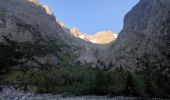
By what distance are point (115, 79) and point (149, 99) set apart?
35.8 meters

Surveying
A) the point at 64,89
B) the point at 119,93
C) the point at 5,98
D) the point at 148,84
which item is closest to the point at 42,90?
the point at 64,89

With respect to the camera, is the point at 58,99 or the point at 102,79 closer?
the point at 58,99

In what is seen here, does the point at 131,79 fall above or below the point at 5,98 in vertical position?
above

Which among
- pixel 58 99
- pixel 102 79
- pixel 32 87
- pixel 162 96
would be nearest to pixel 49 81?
pixel 32 87

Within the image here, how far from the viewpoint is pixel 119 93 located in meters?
147

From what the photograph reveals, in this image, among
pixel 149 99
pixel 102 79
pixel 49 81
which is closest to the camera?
pixel 149 99

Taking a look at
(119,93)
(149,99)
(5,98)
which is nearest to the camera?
(149,99)

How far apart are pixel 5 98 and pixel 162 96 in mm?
71031

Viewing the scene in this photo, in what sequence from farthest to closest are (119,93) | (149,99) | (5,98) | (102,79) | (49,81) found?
(49,81) → (102,79) → (119,93) → (5,98) → (149,99)

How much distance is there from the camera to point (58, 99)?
132m

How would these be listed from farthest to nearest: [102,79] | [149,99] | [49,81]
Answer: [49,81] → [102,79] → [149,99]

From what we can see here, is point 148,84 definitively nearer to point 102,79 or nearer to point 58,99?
point 102,79

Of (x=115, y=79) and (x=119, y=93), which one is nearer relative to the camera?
(x=119, y=93)

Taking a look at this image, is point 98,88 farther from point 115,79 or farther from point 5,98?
point 5,98
